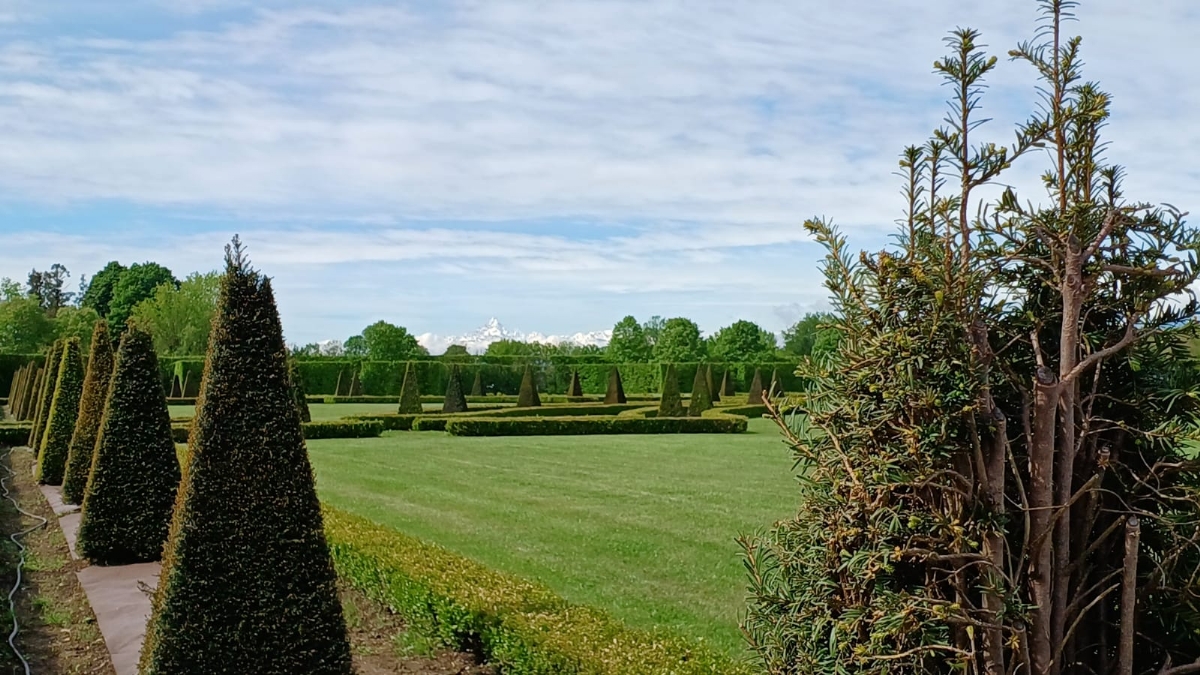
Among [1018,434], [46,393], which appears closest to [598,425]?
[46,393]

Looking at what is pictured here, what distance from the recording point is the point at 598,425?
2542cm

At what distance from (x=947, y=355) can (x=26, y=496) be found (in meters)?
15.3

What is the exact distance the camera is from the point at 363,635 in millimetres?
6742

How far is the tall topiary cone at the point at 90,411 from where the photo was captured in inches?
471

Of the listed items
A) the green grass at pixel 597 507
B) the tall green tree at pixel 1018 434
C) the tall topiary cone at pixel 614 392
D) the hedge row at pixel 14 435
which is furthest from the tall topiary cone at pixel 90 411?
the tall topiary cone at pixel 614 392

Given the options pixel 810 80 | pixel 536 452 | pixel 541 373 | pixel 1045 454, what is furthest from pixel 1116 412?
pixel 541 373

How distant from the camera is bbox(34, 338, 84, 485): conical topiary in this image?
14.6 m

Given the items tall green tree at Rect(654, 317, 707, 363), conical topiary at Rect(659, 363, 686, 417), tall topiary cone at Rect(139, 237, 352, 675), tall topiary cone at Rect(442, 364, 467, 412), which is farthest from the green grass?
tall green tree at Rect(654, 317, 707, 363)

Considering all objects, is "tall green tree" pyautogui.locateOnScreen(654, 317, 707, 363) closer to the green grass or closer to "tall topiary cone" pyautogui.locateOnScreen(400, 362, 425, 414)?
"tall topiary cone" pyautogui.locateOnScreen(400, 362, 425, 414)

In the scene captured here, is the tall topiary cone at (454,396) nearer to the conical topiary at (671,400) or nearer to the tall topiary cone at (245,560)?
the conical topiary at (671,400)

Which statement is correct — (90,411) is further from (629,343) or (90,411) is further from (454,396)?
(629,343)

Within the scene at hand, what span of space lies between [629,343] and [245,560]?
73116mm

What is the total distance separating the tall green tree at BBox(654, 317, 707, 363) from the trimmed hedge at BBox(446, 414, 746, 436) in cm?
4384

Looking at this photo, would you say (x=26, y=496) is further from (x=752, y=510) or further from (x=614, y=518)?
(x=752, y=510)
